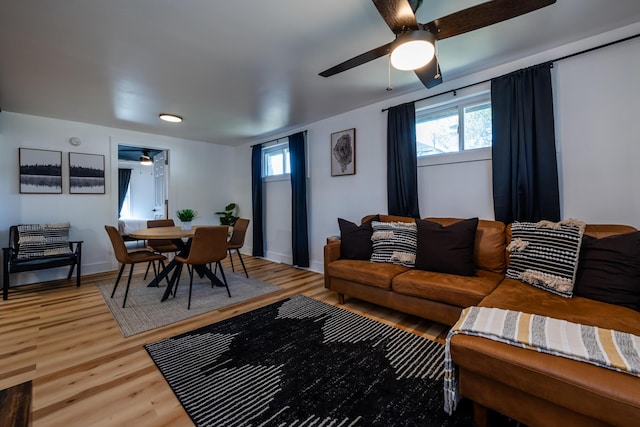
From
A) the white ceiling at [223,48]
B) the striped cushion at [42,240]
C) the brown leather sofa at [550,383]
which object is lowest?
the brown leather sofa at [550,383]

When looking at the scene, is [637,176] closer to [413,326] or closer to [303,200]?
[413,326]

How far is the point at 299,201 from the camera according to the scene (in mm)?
4473

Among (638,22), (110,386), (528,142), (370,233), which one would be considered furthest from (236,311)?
(638,22)

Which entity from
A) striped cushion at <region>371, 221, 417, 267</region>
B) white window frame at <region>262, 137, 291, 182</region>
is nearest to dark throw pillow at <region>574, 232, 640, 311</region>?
striped cushion at <region>371, 221, 417, 267</region>

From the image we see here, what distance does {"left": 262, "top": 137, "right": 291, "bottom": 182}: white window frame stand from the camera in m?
4.99

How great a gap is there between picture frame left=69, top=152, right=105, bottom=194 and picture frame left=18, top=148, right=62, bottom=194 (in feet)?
0.48

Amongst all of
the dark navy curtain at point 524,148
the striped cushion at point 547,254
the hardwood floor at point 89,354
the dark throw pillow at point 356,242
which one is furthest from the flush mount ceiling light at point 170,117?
the striped cushion at point 547,254

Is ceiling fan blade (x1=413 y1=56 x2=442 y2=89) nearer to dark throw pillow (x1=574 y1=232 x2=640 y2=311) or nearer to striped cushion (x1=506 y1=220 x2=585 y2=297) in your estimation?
striped cushion (x1=506 y1=220 x2=585 y2=297)

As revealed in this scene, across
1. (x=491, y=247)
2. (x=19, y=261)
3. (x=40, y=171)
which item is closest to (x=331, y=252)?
(x=491, y=247)

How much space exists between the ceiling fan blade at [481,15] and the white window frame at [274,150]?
3.53 m

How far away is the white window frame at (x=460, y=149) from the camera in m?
2.76

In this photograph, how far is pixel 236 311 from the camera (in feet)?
8.96

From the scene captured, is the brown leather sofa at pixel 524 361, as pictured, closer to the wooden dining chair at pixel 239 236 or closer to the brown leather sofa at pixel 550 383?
the brown leather sofa at pixel 550 383

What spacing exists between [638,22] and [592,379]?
269 centimetres
